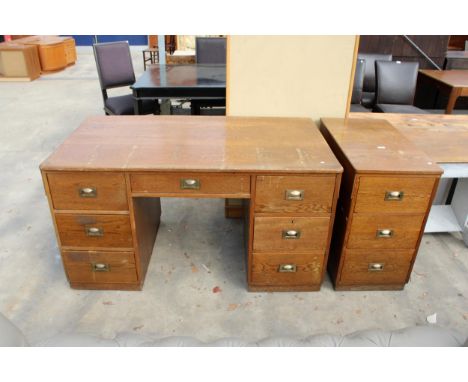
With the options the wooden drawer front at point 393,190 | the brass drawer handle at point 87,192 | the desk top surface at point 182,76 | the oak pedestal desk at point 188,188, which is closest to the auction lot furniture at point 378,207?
the wooden drawer front at point 393,190

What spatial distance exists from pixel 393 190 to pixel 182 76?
247cm

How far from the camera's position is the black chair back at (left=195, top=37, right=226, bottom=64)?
4.16 m

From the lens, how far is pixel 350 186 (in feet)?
5.85

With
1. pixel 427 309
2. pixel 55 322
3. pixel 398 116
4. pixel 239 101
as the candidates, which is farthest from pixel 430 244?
pixel 55 322

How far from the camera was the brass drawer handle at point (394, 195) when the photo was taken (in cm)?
177

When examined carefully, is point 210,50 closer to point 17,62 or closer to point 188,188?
point 188,188

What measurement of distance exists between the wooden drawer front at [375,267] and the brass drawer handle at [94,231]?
124cm

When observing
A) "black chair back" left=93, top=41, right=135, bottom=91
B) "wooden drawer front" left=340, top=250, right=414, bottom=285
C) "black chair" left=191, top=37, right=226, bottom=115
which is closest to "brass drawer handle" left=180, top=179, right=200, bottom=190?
"wooden drawer front" left=340, top=250, right=414, bottom=285

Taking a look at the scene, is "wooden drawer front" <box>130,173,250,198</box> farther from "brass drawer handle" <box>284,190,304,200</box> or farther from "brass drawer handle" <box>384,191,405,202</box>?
"brass drawer handle" <box>384,191,405,202</box>

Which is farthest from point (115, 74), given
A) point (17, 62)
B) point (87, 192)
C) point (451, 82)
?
point (17, 62)

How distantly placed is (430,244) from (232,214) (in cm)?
132

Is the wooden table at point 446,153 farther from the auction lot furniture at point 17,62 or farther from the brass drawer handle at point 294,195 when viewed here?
the auction lot furniture at point 17,62

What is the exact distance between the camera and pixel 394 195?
1.77 metres

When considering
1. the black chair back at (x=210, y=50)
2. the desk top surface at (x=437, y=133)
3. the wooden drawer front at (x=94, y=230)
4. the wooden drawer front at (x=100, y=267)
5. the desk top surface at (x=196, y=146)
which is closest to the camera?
the desk top surface at (x=196, y=146)
